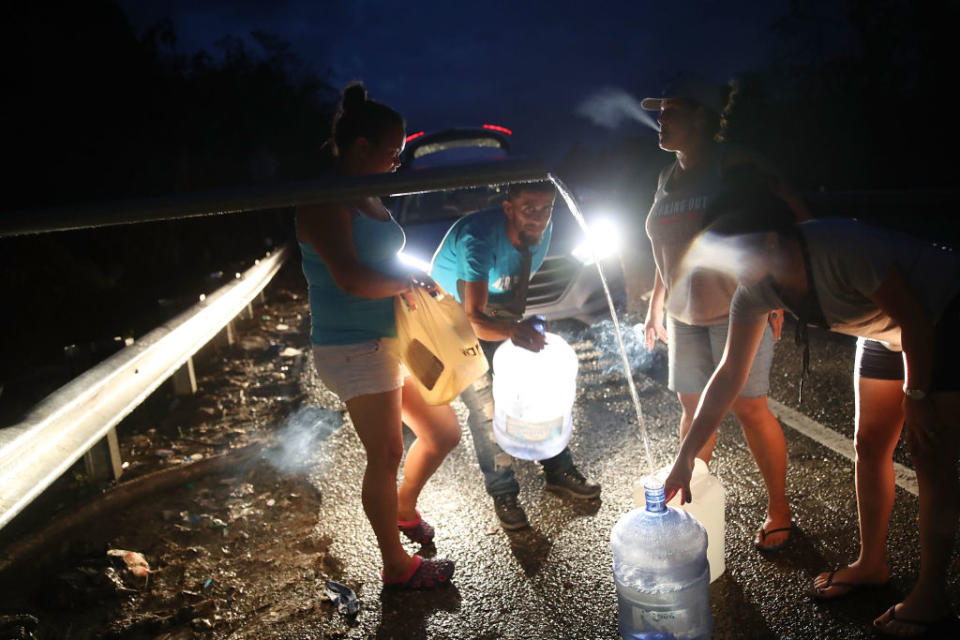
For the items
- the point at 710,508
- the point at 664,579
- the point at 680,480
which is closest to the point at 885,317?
the point at 680,480

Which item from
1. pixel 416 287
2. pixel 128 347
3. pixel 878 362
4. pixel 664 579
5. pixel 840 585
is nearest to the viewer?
pixel 664 579

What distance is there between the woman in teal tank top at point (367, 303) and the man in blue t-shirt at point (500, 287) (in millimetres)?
643

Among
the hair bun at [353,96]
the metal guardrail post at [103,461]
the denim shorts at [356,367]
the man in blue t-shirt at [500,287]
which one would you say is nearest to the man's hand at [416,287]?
the denim shorts at [356,367]

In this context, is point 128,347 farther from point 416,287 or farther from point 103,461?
point 416,287

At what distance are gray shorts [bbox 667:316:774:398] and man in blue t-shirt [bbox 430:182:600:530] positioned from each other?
29.4 inches

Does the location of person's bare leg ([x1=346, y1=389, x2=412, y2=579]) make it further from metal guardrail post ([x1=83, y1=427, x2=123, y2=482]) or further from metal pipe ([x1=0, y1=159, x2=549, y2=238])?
metal guardrail post ([x1=83, y1=427, x2=123, y2=482])

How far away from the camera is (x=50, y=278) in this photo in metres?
8.85

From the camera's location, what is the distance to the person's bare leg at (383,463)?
3057 mm

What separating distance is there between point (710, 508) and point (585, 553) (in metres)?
0.72

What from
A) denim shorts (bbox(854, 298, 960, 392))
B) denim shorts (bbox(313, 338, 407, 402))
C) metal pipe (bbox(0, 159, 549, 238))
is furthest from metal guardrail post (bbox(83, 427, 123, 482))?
denim shorts (bbox(854, 298, 960, 392))

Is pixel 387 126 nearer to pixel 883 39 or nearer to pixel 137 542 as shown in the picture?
pixel 137 542

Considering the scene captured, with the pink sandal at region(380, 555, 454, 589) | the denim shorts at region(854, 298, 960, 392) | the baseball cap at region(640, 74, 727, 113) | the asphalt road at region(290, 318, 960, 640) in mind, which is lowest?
the asphalt road at region(290, 318, 960, 640)

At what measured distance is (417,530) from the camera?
3729mm

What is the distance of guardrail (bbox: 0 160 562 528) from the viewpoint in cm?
151
